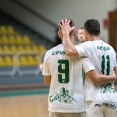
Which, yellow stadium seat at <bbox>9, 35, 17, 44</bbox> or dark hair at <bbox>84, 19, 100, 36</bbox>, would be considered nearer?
dark hair at <bbox>84, 19, 100, 36</bbox>

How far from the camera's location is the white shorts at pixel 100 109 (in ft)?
11.1

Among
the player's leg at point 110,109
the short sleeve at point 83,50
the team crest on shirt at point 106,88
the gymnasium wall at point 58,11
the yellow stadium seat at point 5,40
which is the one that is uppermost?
the gymnasium wall at point 58,11

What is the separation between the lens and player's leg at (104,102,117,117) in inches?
135

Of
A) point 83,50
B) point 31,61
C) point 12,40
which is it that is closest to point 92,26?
point 83,50

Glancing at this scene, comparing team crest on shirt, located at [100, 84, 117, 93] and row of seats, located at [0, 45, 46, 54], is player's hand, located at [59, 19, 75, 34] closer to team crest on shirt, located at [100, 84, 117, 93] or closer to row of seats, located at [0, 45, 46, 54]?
team crest on shirt, located at [100, 84, 117, 93]

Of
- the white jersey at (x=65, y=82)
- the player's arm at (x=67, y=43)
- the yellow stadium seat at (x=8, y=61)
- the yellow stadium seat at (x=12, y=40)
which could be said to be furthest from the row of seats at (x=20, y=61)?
the player's arm at (x=67, y=43)

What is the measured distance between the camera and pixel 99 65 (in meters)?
3.43

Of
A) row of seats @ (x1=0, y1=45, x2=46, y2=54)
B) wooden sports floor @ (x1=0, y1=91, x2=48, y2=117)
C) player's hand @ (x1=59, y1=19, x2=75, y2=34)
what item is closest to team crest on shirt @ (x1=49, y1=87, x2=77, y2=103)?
player's hand @ (x1=59, y1=19, x2=75, y2=34)

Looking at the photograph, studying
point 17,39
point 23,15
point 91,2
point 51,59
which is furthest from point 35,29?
point 51,59

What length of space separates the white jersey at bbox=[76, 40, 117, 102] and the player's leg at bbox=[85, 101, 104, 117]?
52mm

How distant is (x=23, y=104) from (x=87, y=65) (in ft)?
17.7

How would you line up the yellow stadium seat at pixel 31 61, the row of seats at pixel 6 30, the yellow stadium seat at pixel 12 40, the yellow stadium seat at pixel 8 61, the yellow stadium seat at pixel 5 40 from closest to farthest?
1. the yellow stadium seat at pixel 8 61
2. the yellow stadium seat at pixel 31 61
3. the yellow stadium seat at pixel 5 40
4. the yellow stadium seat at pixel 12 40
5. the row of seats at pixel 6 30

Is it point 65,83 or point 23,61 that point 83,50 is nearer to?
point 65,83

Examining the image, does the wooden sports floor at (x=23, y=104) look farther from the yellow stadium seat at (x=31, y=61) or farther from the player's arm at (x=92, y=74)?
the player's arm at (x=92, y=74)
